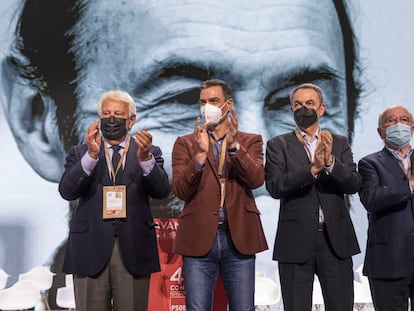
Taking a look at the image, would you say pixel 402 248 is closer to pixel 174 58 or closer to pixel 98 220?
pixel 98 220

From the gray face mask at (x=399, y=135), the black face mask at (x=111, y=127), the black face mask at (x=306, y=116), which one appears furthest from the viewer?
the gray face mask at (x=399, y=135)

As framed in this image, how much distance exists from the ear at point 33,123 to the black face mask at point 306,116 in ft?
14.0

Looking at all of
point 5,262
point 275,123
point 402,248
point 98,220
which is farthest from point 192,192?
point 5,262

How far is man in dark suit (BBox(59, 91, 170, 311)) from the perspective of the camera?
304 centimetres

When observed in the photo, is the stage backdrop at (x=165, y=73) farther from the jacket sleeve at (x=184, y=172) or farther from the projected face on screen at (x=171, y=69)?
the jacket sleeve at (x=184, y=172)

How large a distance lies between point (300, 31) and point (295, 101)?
393 centimetres

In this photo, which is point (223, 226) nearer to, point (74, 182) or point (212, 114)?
point (212, 114)

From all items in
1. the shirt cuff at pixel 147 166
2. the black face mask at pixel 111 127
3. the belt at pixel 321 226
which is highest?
the black face mask at pixel 111 127

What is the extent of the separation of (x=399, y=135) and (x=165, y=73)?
13.1 feet

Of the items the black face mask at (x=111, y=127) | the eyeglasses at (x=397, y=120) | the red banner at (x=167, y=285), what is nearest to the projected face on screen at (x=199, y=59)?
the red banner at (x=167, y=285)

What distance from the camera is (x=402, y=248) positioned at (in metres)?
3.29

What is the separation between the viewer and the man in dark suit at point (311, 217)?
3.08m

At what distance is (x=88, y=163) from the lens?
119 inches

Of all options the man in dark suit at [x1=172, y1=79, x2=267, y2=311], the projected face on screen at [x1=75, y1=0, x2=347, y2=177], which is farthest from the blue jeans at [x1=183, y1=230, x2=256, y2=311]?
the projected face on screen at [x1=75, y1=0, x2=347, y2=177]
